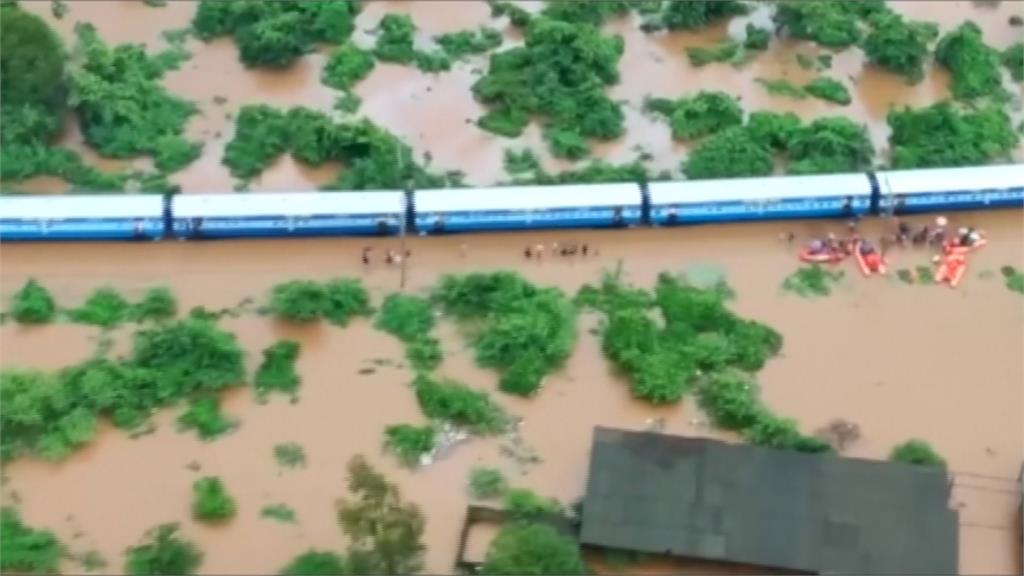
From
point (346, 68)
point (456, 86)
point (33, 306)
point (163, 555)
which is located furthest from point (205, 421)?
point (456, 86)

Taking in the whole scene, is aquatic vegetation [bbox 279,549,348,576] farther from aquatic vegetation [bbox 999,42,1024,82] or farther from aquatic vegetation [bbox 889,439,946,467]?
aquatic vegetation [bbox 999,42,1024,82]

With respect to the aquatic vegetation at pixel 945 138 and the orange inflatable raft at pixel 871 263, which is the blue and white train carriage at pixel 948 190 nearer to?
the aquatic vegetation at pixel 945 138

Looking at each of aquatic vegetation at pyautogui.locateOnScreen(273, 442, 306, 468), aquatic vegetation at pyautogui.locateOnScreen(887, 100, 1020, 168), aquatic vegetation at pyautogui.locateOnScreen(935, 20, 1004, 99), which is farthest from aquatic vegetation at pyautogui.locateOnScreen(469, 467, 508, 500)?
aquatic vegetation at pyautogui.locateOnScreen(935, 20, 1004, 99)

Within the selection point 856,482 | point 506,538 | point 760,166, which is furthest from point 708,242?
point 506,538

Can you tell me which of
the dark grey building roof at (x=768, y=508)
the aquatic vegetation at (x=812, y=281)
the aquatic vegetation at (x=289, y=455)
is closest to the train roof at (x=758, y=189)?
the aquatic vegetation at (x=812, y=281)

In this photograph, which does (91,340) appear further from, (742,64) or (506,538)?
(742,64)

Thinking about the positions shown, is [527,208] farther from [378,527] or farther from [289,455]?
[378,527]
